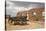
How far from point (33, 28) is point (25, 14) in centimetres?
20

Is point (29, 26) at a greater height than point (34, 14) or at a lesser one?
lesser

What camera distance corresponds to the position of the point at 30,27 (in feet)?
3.28

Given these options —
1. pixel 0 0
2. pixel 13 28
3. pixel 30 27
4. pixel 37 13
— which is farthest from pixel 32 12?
pixel 0 0

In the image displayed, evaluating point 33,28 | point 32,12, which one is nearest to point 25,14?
point 32,12

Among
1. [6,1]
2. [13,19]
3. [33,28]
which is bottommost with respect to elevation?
[33,28]

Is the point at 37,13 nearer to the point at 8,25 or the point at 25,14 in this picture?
the point at 25,14

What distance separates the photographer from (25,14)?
0.99 m

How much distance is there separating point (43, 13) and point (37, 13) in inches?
3.0

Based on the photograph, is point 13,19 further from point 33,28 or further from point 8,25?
point 33,28

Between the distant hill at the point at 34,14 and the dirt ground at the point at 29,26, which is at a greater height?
the distant hill at the point at 34,14

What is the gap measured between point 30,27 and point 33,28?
4 centimetres

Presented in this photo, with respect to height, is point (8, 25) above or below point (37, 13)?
below

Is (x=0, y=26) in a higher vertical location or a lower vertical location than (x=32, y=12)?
lower

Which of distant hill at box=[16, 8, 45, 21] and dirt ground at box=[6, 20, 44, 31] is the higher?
distant hill at box=[16, 8, 45, 21]
